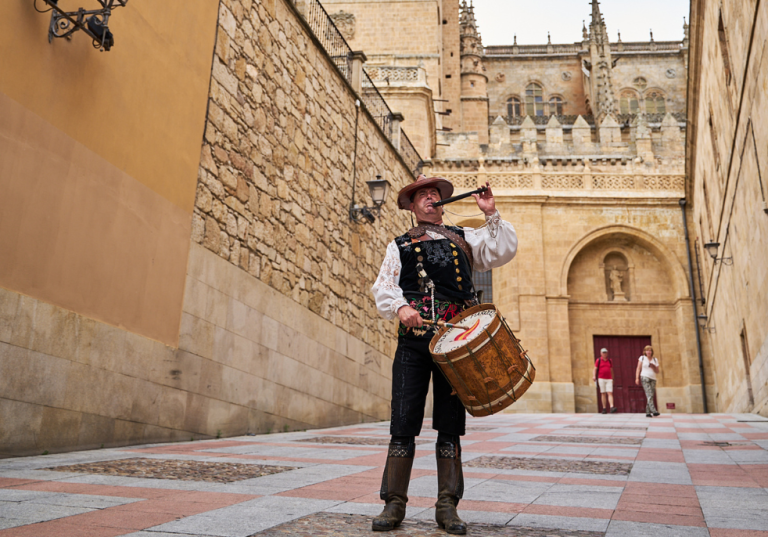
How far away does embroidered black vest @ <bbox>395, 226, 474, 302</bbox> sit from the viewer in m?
2.82

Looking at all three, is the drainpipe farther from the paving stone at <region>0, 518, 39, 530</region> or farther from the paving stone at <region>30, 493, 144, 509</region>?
the paving stone at <region>0, 518, 39, 530</region>

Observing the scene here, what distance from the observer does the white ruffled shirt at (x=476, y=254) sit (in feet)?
9.09

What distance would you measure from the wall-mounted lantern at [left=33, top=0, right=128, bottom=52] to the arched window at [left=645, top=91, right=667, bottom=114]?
40.5 metres

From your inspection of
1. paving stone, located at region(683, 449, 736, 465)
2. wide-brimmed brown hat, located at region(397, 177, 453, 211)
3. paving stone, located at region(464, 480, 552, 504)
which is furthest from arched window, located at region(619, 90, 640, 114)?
wide-brimmed brown hat, located at region(397, 177, 453, 211)

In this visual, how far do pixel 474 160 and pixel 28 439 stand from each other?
19.7 m

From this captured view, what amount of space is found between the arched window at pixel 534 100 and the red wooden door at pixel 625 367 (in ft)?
77.0

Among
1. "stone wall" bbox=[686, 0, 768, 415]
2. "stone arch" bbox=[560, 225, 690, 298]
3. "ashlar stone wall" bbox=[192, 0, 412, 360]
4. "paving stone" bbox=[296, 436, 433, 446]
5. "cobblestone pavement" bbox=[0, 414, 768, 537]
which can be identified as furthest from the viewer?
"stone arch" bbox=[560, 225, 690, 298]

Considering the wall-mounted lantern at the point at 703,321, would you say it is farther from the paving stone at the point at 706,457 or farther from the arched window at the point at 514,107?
the arched window at the point at 514,107

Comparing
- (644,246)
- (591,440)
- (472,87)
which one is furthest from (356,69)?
(472,87)

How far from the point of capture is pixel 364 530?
2.40 meters

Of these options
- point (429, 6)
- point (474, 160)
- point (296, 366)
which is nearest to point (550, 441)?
point (296, 366)

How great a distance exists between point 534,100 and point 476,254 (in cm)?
4205

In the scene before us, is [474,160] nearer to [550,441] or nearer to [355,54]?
[355,54]

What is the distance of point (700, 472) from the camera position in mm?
4133
